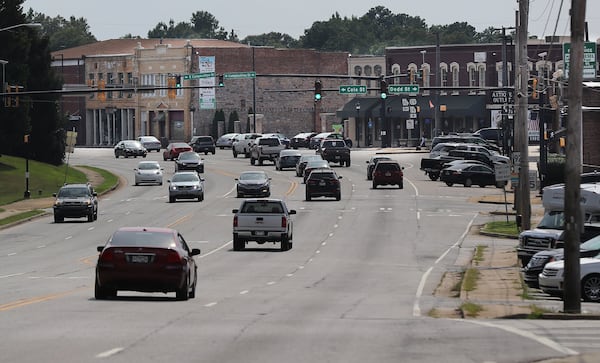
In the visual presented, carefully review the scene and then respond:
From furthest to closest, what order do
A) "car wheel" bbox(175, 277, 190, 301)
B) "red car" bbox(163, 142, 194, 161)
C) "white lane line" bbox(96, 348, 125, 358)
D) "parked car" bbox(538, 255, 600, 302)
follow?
"red car" bbox(163, 142, 194, 161), "parked car" bbox(538, 255, 600, 302), "car wheel" bbox(175, 277, 190, 301), "white lane line" bbox(96, 348, 125, 358)

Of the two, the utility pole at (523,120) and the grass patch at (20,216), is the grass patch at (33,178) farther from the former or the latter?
the utility pole at (523,120)

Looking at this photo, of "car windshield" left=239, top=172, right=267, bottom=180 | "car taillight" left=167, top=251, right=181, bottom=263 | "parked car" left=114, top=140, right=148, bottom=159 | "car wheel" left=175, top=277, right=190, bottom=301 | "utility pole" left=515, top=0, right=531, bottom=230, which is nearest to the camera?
"car taillight" left=167, top=251, right=181, bottom=263

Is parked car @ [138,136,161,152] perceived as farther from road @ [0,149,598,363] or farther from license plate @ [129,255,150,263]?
license plate @ [129,255,150,263]

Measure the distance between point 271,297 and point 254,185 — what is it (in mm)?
43905

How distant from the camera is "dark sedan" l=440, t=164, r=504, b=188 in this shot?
84750mm

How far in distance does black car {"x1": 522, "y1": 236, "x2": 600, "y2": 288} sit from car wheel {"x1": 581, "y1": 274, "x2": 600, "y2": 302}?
4.69 ft

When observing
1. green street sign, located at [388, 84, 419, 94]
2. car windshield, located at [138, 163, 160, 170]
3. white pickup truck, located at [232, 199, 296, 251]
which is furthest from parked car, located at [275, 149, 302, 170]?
white pickup truck, located at [232, 199, 296, 251]

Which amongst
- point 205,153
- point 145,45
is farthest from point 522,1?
point 145,45

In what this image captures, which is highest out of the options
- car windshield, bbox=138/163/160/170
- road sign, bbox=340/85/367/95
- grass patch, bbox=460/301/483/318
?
road sign, bbox=340/85/367/95

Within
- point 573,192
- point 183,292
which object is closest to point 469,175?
point 183,292

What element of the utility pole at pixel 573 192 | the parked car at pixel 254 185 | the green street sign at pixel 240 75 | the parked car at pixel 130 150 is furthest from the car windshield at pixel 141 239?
the parked car at pixel 130 150

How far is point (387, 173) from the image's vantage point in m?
81.2

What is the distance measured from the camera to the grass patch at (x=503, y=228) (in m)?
54.6

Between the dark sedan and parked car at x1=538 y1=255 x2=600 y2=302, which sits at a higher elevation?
the dark sedan
